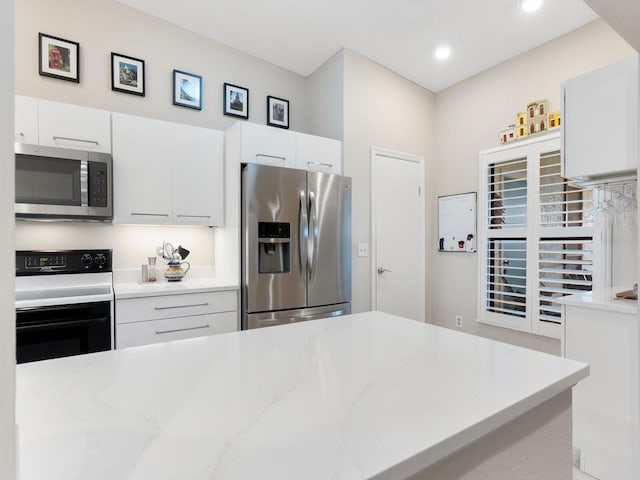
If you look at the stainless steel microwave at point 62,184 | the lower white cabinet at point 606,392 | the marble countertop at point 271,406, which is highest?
the stainless steel microwave at point 62,184

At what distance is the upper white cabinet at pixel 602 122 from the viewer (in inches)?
68.3

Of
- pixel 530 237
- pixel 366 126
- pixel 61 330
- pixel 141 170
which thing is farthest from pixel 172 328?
pixel 530 237

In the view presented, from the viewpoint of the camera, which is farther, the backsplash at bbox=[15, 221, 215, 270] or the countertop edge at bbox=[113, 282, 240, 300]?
the backsplash at bbox=[15, 221, 215, 270]

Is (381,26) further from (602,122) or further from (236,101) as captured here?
(602,122)

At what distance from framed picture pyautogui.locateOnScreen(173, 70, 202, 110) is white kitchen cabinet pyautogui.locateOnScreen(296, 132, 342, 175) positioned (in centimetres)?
94

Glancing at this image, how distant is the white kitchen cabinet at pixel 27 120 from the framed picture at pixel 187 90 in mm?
983

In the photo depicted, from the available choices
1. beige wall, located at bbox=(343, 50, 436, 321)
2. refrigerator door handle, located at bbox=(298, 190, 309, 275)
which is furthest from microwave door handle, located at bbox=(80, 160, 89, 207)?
beige wall, located at bbox=(343, 50, 436, 321)

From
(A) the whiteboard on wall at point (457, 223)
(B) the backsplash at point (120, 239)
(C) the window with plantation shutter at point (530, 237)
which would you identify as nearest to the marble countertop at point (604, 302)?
(C) the window with plantation shutter at point (530, 237)

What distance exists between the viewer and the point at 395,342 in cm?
101

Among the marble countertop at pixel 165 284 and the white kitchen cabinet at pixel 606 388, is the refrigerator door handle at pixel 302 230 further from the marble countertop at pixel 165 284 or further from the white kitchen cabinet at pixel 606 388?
the white kitchen cabinet at pixel 606 388

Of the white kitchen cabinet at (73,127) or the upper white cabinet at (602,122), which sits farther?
the white kitchen cabinet at (73,127)

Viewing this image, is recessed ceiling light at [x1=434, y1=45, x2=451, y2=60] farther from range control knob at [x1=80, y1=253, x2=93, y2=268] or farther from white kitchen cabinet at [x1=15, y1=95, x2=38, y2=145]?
range control knob at [x1=80, y1=253, x2=93, y2=268]

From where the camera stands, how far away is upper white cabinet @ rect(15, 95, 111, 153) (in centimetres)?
204

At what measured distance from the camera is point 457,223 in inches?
139
